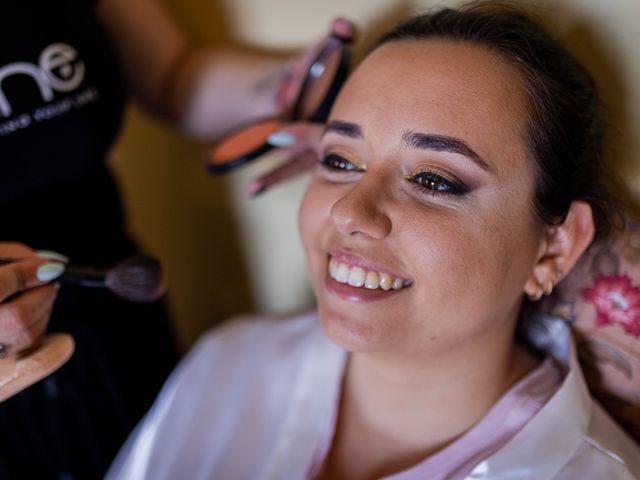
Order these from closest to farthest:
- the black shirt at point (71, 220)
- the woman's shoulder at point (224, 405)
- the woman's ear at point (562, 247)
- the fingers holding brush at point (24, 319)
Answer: the fingers holding brush at point (24, 319)
the woman's ear at point (562, 247)
the black shirt at point (71, 220)
the woman's shoulder at point (224, 405)

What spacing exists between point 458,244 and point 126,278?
362 mm

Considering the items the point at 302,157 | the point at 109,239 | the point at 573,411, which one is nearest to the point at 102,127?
the point at 109,239

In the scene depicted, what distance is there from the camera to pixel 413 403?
820 mm

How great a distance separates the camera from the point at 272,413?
3.19 feet

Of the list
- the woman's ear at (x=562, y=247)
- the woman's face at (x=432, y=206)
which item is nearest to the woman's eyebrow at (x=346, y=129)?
the woman's face at (x=432, y=206)

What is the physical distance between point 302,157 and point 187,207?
51 cm

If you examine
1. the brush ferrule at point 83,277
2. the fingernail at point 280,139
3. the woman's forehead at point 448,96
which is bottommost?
the brush ferrule at point 83,277

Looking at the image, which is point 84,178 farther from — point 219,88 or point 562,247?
point 562,247

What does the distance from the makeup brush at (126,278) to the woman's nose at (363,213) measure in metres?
0.22

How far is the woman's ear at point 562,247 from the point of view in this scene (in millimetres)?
734

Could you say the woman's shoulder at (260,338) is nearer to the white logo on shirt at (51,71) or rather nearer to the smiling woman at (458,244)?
the smiling woman at (458,244)

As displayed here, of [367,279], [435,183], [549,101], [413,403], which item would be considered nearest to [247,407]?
[413,403]

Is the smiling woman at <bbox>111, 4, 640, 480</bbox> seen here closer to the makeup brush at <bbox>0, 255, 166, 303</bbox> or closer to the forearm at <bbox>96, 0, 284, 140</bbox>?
the makeup brush at <bbox>0, 255, 166, 303</bbox>

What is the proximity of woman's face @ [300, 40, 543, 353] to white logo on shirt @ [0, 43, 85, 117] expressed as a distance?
394 mm
